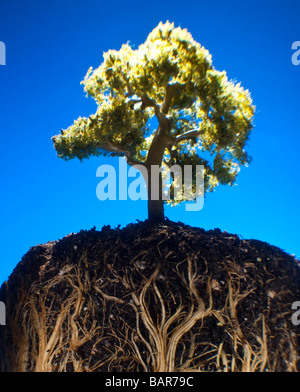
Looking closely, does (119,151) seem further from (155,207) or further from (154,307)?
(154,307)

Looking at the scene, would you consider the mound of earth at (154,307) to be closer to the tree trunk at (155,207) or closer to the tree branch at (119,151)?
the tree trunk at (155,207)

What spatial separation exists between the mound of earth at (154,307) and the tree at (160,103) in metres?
1.33

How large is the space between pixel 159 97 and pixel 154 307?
12.5ft

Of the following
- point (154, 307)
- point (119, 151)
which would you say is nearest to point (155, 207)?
point (119, 151)

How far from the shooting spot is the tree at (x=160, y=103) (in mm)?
3820

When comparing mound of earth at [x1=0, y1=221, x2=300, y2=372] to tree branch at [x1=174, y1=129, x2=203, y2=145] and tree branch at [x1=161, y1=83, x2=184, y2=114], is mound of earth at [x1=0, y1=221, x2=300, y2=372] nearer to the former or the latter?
tree branch at [x1=174, y1=129, x2=203, y2=145]

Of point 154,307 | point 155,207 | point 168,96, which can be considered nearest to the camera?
point 154,307

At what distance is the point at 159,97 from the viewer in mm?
4828

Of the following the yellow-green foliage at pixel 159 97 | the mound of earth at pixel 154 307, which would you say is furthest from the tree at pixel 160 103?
the mound of earth at pixel 154 307

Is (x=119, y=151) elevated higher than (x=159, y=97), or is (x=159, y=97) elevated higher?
(x=159, y=97)

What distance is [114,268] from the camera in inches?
121

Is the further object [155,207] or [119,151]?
[119,151]
